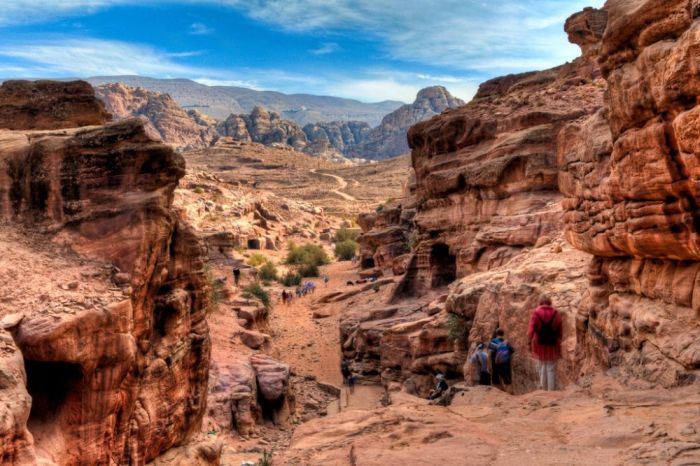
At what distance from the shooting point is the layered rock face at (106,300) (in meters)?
7.46

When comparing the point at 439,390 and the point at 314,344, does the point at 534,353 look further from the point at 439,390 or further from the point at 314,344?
the point at 314,344

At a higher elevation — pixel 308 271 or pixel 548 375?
pixel 548 375

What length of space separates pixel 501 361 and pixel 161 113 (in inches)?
6251

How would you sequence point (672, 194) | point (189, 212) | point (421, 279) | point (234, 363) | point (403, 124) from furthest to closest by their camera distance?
point (403, 124), point (189, 212), point (421, 279), point (234, 363), point (672, 194)

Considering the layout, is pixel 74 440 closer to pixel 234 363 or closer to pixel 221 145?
pixel 234 363

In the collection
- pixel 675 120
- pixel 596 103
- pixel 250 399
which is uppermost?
pixel 596 103

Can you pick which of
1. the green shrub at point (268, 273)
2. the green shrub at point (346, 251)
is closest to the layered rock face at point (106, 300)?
the green shrub at point (268, 273)

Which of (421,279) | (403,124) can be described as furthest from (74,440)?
(403,124)

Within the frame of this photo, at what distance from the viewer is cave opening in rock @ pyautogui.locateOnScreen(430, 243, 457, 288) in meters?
22.2

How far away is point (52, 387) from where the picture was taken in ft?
25.4

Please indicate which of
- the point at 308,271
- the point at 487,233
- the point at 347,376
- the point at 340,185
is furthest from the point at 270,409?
the point at 340,185

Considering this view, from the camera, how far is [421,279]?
74.3ft

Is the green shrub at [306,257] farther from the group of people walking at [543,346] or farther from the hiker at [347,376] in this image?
the group of people walking at [543,346]

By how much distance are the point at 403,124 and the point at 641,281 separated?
197 metres
